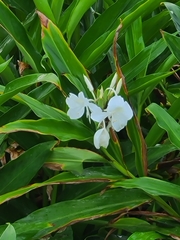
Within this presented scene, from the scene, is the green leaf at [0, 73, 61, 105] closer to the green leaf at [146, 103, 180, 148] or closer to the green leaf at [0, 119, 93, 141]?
the green leaf at [0, 119, 93, 141]

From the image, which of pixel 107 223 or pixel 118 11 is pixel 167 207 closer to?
pixel 107 223

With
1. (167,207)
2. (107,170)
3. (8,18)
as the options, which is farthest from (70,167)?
(8,18)

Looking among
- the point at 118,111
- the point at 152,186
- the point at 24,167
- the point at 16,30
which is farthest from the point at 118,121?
the point at 16,30

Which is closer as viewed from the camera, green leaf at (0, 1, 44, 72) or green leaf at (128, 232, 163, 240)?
green leaf at (128, 232, 163, 240)

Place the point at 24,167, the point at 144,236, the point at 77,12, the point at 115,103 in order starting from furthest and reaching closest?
the point at 77,12 → the point at 24,167 → the point at 144,236 → the point at 115,103

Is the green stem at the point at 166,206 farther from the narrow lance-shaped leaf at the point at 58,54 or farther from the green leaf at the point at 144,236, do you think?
the narrow lance-shaped leaf at the point at 58,54

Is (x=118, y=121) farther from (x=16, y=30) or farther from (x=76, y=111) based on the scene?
(x=16, y=30)

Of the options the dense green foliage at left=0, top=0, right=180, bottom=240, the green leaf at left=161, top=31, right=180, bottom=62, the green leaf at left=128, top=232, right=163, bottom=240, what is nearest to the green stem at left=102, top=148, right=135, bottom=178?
the dense green foliage at left=0, top=0, right=180, bottom=240
